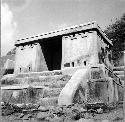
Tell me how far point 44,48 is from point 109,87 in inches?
338

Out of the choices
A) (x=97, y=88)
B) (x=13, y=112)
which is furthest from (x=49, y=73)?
(x=13, y=112)

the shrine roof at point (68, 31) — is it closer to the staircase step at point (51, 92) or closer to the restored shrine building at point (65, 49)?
the restored shrine building at point (65, 49)

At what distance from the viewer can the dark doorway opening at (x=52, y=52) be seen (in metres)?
16.8

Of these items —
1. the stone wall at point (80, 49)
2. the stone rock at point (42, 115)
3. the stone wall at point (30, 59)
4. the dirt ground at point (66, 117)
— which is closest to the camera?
the dirt ground at point (66, 117)

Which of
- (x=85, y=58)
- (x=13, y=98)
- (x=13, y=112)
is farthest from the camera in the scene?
(x=85, y=58)

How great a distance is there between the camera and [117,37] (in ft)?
90.7

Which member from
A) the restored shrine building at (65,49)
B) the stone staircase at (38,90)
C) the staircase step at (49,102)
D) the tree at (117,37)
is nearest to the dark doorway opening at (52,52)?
the restored shrine building at (65,49)

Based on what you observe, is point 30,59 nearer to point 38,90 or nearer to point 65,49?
point 65,49

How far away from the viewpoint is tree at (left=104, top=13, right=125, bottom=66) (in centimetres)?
2600

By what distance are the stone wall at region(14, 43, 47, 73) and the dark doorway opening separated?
22.7 inches

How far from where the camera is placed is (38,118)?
6336mm

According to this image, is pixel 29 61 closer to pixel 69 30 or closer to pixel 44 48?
pixel 44 48

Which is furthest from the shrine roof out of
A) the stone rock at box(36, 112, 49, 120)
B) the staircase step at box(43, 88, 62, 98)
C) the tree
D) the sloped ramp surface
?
the tree

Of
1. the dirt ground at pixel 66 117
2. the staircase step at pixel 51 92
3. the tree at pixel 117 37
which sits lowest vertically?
the dirt ground at pixel 66 117
